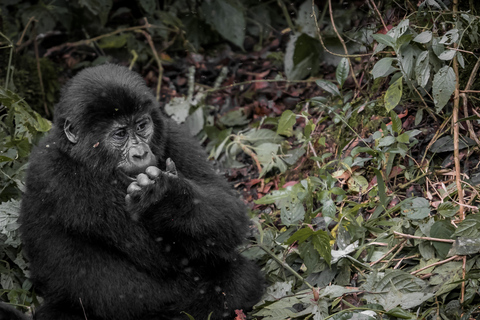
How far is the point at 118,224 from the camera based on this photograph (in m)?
3.80

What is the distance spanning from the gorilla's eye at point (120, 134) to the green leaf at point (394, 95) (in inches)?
77.3

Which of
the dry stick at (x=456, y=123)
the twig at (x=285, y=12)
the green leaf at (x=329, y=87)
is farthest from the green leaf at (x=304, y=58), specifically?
the dry stick at (x=456, y=123)

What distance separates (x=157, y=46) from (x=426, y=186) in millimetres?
4751

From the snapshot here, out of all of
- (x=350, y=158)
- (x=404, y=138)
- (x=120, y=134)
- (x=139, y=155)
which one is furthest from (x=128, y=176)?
(x=404, y=138)

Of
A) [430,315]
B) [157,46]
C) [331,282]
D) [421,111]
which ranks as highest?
[421,111]

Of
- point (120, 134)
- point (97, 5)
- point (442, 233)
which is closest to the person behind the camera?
point (442, 233)

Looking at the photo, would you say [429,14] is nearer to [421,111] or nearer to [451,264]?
[421,111]

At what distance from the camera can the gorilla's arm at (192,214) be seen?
3779 millimetres

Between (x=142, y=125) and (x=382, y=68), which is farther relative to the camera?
(x=382, y=68)

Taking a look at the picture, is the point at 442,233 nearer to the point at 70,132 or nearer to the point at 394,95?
the point at 394,95

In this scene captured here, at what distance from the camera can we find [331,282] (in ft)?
13.2

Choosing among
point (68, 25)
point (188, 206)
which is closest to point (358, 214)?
point (188, 206)

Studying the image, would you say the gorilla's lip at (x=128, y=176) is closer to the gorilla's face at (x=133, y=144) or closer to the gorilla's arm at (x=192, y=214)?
the gorilla's face at (x=133, y=144)

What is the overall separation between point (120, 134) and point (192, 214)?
29.4 inches
